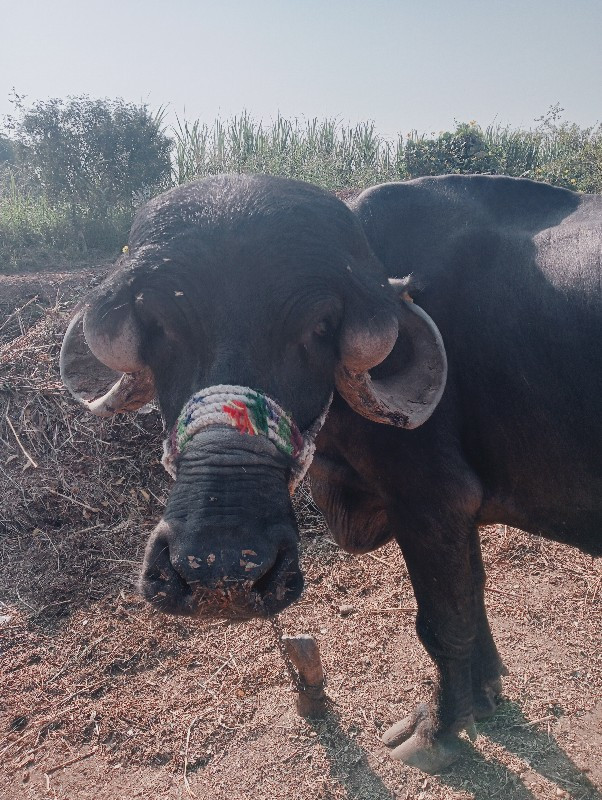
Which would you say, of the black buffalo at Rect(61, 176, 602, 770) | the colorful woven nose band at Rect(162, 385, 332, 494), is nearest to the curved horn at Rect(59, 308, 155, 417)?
the black buffalo at Rect(61, 176, 602, 770)

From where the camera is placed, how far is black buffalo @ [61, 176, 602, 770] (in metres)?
2.14

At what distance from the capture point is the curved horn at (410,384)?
2.77m

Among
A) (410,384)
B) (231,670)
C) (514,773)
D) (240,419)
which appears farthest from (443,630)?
(240,419)

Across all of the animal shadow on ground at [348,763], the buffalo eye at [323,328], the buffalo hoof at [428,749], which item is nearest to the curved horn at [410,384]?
the buffalo eye at [323,328]

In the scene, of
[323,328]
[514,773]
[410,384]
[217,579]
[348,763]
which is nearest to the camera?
[217,579]

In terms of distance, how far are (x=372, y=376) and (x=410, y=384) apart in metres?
0.23

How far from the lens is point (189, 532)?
2008mm

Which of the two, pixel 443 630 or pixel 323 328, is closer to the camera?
pixel 323 328

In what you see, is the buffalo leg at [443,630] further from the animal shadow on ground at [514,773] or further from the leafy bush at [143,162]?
the leafy bush at [143,162]

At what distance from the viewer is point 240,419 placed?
217cm

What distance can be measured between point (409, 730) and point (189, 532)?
102 inches

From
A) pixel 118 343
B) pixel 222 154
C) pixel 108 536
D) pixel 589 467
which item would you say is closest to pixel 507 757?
pixel 589 467

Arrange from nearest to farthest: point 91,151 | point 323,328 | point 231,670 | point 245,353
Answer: point 245,353, point 323,328, point 231,670, point 91,151

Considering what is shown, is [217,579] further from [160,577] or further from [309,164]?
[309,164]
